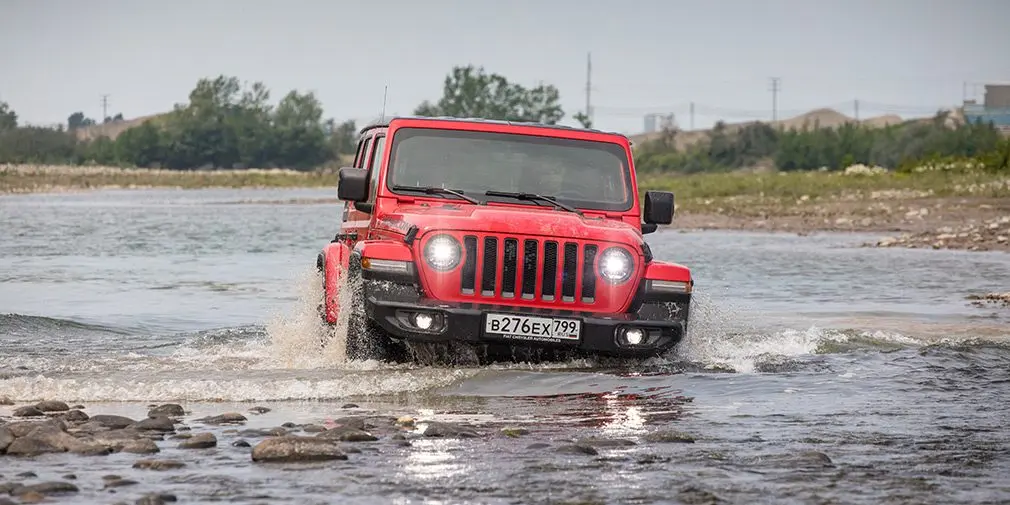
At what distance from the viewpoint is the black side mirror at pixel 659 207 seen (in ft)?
36.9

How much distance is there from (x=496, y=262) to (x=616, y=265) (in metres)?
0.80

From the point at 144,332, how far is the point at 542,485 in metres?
8.72

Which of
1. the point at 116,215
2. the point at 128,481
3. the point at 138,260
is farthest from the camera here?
the point at 116,215

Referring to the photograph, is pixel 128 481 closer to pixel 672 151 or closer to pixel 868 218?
pixel 868 218

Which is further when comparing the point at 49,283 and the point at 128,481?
the point at 49,283

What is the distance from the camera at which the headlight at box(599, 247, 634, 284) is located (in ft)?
34.0

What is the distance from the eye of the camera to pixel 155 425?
26.0 feet

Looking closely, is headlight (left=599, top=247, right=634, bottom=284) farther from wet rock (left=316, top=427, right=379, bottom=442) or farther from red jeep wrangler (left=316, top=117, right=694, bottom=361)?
wet rock (left=316, top=427, right=379, bottom=442)

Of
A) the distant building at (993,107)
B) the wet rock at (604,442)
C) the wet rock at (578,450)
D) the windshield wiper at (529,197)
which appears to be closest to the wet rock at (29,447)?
the wet rock at (578,450)

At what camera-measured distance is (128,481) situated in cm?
651

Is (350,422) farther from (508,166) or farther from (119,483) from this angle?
(508,166)

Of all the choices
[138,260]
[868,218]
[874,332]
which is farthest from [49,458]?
[868,218]

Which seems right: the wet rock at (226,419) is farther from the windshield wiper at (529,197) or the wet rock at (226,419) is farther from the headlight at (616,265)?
the windshield wiper at (529,197)

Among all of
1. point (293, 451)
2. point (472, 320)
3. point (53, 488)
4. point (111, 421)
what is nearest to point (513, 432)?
point (293, 451)
